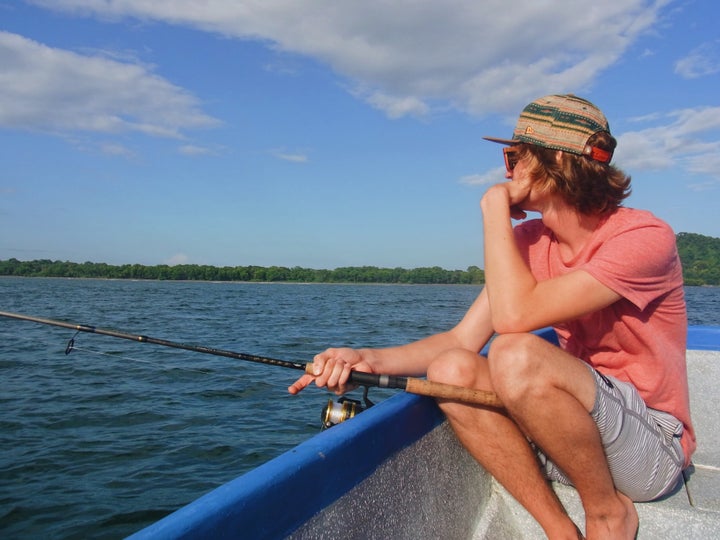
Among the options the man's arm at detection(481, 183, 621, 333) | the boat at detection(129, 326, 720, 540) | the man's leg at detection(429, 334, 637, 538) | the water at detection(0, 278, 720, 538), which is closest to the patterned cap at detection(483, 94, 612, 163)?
the man's arm at detection(481, 183, 621, 333)

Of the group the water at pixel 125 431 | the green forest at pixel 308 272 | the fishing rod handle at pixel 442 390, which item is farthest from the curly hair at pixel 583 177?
the green forest at pixel 308 272

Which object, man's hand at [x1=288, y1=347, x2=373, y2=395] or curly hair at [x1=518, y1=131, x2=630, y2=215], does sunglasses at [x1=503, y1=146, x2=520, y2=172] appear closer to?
curly hair at [x1=518, y1=131, x2=630, y2=215]

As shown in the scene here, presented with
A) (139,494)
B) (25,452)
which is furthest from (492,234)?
(25,452)

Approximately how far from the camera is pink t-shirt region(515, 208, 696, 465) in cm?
198

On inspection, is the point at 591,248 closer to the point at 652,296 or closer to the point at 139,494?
the point at 652,296

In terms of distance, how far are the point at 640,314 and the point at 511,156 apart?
0.73 meters

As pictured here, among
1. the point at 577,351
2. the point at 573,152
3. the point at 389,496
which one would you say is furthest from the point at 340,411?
the point at 573,152

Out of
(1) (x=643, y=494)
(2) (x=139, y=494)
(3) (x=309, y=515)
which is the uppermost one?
(3) (x=309, y=515)

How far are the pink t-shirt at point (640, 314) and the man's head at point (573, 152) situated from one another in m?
0.12

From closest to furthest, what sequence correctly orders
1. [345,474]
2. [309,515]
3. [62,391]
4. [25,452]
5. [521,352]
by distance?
[309,515] < [345,474] < [521,352] < [25,452] < [62,391]

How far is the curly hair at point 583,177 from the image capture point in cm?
214

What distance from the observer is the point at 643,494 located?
7.16 feet

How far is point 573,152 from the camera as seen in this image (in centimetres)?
213

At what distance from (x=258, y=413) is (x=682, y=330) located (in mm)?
6577
